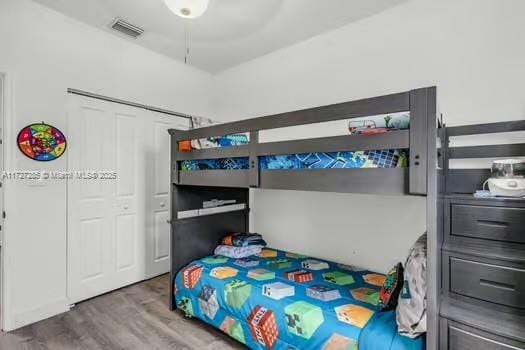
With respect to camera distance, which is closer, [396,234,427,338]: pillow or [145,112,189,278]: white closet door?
[396,234,427,338]: pillow

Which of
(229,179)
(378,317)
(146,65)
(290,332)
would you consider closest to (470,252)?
(378,317)

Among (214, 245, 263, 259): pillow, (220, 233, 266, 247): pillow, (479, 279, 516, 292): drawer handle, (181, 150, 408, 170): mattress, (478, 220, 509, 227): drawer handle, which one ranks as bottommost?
(214, 245, 263, 259): pillow

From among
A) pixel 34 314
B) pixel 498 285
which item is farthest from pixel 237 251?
pixel 498 285

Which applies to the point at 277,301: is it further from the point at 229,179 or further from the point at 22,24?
the point at 22,24

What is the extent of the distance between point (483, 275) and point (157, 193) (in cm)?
299

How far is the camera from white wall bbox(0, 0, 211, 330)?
6.98 feet

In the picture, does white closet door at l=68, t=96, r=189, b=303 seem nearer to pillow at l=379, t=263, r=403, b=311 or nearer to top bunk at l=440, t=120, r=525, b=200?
pillow at l=379, t=263, r=403, b=311

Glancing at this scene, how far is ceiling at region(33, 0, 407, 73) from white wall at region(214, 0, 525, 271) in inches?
6.8

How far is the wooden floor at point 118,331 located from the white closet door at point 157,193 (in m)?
0.65

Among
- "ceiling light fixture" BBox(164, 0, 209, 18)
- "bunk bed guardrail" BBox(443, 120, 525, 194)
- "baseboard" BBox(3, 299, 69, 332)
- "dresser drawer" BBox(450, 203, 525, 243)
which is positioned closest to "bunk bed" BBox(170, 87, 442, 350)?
"dresser drawer" BBox(450, 203, 525, 243)

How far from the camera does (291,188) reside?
5.53ft

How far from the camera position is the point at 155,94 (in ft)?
10.3

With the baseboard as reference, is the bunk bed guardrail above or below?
above

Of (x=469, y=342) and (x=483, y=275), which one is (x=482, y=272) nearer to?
(x=483, y=275)
